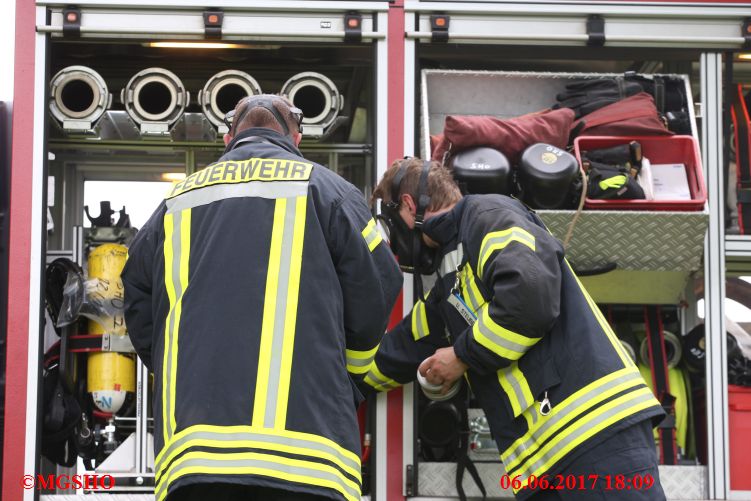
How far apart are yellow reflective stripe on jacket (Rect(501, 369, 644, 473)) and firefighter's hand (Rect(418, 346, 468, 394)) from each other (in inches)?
12.5

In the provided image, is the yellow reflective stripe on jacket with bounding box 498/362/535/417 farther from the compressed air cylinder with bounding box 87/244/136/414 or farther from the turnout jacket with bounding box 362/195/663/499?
the compressed air cylinder with bounding box 87/244/136/414

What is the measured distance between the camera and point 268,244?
2730 mm

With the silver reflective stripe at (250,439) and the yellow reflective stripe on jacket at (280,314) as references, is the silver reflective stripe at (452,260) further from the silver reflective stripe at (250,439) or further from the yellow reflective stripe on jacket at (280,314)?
the silver reflective stripe at (250,439)

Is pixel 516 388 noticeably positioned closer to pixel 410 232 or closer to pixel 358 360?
pixel 358 360

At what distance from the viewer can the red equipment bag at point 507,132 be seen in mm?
4258

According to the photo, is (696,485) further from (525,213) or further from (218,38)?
(218,38)

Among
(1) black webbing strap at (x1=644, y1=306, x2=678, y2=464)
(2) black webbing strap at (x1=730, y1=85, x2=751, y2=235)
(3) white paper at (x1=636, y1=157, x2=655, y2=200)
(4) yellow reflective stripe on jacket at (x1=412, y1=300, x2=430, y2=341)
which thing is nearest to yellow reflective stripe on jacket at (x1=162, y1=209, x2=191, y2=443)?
(4) yellow reflective stripe on jacket at (x1=412, y1=300, x2=430, y2=341)

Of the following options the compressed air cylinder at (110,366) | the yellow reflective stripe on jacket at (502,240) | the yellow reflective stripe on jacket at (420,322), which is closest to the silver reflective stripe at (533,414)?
the yellow reflective stripe on jacket at (502,240)

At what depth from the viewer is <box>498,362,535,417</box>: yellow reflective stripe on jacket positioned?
11.0 feet

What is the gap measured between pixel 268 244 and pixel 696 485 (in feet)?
7.71

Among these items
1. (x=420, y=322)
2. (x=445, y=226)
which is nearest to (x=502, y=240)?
(x=445, y=226)

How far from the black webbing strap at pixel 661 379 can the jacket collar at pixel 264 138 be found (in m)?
2.26

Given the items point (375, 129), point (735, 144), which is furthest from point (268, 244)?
point (735, 144)

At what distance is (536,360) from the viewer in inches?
132
